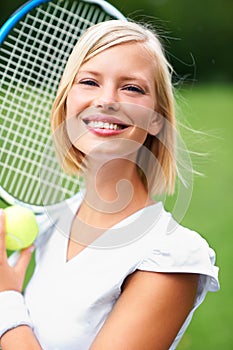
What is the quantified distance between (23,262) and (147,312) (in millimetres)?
356

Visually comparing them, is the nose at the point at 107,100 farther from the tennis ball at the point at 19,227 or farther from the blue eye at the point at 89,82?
the tennis ball at the point at 19,227

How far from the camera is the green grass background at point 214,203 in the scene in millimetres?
3021

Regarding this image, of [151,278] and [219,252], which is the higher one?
[151,278]

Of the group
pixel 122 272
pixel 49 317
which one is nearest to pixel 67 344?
pixel 49 317

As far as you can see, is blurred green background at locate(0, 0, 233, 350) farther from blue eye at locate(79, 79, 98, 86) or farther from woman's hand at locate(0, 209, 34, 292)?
woman's hand at locate(0, 209, 34, 292)

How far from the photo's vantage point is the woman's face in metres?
1.38

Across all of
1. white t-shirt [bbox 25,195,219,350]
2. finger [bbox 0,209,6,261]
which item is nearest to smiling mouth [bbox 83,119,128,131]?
white t-shirt [bbox 25,195,219,350]

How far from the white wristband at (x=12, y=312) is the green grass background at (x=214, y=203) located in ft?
1.42

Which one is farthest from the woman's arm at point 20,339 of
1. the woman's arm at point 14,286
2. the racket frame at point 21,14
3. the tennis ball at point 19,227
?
the racket frame at point 21,14

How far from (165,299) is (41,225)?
0.41 metres

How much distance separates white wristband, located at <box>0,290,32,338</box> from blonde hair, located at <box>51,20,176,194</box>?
0.89 feet

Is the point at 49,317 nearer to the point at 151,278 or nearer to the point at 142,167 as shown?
the point at 151,278

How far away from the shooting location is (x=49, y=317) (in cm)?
144

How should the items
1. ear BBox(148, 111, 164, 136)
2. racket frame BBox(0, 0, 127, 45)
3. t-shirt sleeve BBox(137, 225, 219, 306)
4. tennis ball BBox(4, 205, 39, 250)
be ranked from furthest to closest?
1. racket frame BBox(0, 0, 127, 45)
2. tennis ball BBox(4, 205, 39, 250)
3. ear BBox(148, 111, 164, 136)
4. t-shirt sleeve BBox(137, 225, 219, 306)
